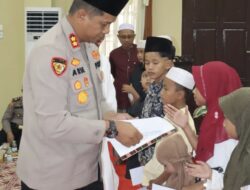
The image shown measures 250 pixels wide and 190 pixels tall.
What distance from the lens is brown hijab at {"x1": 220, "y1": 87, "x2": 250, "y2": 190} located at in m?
1.78

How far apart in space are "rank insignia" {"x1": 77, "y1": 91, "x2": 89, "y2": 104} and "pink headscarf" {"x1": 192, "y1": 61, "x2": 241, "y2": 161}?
0.74 meters

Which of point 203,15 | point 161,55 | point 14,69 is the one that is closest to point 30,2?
point 14,69

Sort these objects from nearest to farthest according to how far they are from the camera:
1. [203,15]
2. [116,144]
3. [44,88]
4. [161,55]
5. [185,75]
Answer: [44,88] → [116,144] → [185,75] → [161,55] → [203,15]

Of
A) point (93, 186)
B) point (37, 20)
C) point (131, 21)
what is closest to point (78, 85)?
point (93, 186)

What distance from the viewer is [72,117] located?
165 cm

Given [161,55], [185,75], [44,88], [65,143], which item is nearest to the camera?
[44,88]

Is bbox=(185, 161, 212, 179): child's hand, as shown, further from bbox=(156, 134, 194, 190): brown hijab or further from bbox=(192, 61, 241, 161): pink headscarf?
bbox=(156, 134, 194, 190): brown hijab

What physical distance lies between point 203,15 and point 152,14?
0.78 metres

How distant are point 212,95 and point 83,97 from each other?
81cm

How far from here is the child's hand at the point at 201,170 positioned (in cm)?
200

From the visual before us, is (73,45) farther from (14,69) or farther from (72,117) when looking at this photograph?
(14,69)

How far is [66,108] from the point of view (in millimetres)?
1700

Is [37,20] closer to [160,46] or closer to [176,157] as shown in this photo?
[160,46]

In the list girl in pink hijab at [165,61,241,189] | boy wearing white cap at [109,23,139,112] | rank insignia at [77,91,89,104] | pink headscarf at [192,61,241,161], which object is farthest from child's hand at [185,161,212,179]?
boy wearing white cap at [109,23,139,112]
